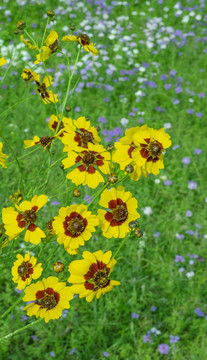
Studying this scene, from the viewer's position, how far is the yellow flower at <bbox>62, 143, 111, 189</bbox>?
3.69 feet

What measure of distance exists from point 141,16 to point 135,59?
885mm

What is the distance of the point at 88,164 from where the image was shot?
1.15 m

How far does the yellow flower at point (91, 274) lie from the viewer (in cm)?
104

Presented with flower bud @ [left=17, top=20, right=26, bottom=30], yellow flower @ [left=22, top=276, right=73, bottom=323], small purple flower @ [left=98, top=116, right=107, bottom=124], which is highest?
small purple flower @ [left=98, top=116, right=107, bottom=124]

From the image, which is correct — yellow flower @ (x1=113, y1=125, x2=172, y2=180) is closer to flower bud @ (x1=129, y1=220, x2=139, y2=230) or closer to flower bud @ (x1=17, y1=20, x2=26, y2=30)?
flower bud @ (x1=129, y1=220, x2=139, y2=230)

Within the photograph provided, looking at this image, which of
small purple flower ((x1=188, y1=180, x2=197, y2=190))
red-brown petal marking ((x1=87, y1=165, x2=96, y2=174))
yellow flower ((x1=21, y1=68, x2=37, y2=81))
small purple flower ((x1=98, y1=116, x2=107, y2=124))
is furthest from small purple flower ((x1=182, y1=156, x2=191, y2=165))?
red-brown petal marking ((x1=87, y1=165, x2=96, y2=174))

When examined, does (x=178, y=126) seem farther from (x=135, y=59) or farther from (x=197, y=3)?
(x=197, y=3)

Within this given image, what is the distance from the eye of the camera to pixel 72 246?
1.09m

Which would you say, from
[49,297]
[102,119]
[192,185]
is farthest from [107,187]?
[102,119]

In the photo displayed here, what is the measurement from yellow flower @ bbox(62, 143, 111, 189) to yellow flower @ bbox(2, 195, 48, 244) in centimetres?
12

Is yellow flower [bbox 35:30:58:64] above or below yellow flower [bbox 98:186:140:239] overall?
above

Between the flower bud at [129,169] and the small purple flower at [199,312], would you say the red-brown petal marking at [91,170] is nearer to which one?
the flower bud at [129,169]

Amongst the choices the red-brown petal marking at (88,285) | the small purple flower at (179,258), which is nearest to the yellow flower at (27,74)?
the red-brown petal marking at (88,285)

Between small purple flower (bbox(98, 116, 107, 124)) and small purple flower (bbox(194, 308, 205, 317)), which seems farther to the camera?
small purple flower (bbox(98, 116, 107, 124))
